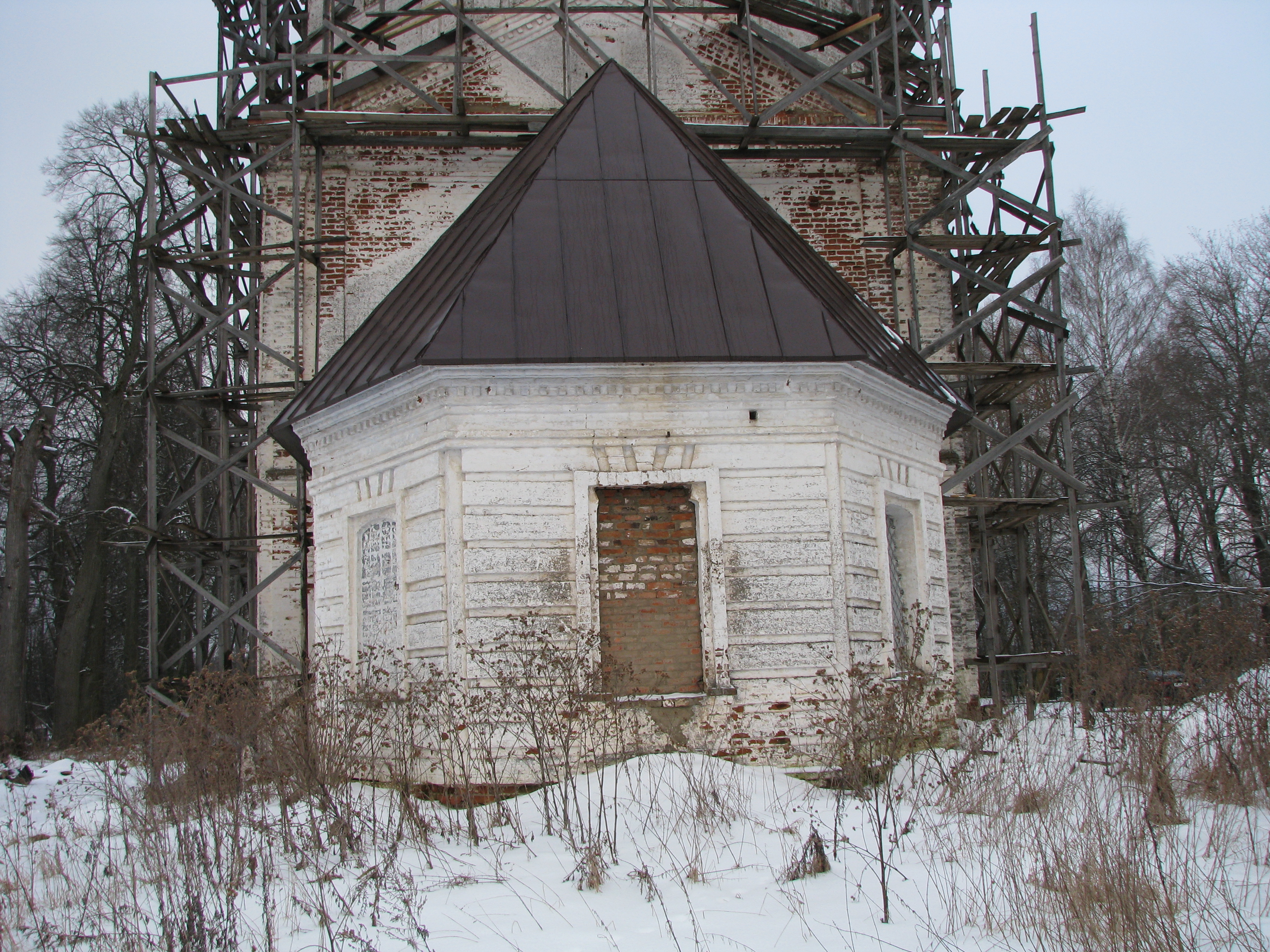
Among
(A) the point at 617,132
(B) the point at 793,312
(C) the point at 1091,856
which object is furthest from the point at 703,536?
(A) the point at 617,132

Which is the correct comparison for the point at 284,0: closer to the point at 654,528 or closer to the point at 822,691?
the point at 654,528

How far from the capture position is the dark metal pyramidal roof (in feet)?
26.9

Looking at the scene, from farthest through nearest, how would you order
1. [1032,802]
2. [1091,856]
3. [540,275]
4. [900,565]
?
[900,565] → [540,275] → [1032,802] → [1091,856]

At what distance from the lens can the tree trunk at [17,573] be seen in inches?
589

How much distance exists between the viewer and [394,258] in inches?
504

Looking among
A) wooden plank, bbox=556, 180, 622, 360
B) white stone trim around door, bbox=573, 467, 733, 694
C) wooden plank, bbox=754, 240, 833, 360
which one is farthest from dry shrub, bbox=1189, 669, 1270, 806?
wooden plank, bbox=556, 180, 622, 360

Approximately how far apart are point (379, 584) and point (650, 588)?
2300 mm

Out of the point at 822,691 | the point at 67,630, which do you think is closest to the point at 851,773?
the point at 822,691

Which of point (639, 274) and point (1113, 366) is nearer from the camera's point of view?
point (639, 274)

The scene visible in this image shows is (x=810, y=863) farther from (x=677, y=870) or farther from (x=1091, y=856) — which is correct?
(x=1091, y=856)

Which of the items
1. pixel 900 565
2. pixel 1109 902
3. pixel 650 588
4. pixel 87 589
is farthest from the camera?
pixel 87 589

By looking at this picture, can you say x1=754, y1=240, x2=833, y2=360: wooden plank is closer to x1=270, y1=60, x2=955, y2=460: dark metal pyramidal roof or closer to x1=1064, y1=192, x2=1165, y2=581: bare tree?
x1=270, y1=60, x2=955, y2=460: dark metal pyramidal roof

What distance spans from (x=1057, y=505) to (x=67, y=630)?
14.7 m

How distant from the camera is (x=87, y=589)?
17.6m
